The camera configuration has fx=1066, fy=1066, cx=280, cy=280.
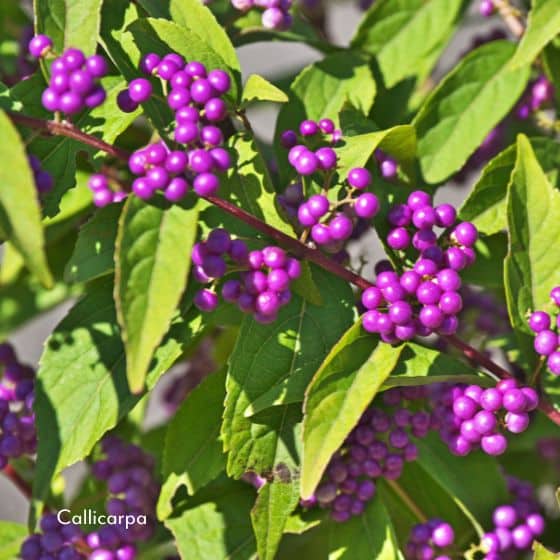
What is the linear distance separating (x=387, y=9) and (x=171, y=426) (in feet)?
2.62

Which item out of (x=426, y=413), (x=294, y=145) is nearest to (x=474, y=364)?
(x=426, y=413)

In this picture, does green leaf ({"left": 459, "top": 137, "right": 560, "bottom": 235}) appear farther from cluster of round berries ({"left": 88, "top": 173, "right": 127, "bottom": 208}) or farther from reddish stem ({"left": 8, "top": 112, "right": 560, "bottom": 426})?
cluster of round berries ({"left": 88, "top": 173, "right": 127, "bottom": 208})

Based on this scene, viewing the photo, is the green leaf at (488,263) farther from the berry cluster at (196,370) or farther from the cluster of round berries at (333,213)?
the berry cluster at (196,370)

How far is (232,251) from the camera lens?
4.00ft

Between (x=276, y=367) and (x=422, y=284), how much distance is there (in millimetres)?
209

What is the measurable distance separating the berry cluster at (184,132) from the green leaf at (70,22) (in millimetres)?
75

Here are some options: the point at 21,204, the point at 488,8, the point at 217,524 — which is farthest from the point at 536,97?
the point at 21,204

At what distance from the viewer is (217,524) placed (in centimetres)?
158

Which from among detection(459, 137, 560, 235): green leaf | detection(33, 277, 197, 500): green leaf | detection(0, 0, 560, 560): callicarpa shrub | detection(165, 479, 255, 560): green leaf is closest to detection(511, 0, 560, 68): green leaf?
detection(0, 0, 560, 560): callicarpa shrub

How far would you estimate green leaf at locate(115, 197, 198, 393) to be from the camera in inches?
40.1

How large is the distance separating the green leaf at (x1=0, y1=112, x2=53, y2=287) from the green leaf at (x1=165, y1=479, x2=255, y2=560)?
66cm

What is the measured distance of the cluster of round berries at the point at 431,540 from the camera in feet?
5.21

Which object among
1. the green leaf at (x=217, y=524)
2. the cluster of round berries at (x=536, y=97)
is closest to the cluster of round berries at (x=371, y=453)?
the green leaf at (x=217, y=524)

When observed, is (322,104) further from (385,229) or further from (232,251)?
(232,251)
